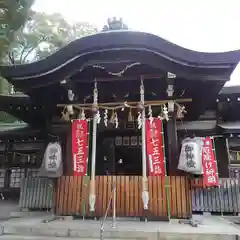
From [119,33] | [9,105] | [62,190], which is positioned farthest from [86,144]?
[9,105]

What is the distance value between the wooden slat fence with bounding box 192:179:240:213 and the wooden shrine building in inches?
47.6

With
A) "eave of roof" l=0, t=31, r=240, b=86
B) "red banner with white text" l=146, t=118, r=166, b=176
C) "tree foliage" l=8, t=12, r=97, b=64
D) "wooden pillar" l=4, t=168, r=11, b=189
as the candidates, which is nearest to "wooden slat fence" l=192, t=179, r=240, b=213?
"red banner with white text" l=146, t=118, r=166, b=176

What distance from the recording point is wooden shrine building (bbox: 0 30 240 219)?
6.82 meters

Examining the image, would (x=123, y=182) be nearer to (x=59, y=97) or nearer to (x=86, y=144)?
(x=86, y=144)

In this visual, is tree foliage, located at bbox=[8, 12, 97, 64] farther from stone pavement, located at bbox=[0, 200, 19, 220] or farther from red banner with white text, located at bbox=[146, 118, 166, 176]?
red banner with white text, located at bbox=[146, 118, 166, 176]

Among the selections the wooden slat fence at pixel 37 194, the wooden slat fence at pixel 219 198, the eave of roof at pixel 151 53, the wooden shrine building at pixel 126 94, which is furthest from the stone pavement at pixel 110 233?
the eave of roof at pixel 151 53

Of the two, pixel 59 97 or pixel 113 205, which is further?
pixel 59 97

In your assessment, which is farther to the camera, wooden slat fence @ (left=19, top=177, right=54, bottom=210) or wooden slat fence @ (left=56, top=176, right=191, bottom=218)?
wooden slat fence @ (left=19, top=177, right=54, bottom=210)

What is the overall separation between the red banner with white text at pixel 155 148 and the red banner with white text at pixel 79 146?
162 cm

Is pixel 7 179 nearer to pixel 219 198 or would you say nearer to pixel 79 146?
pixel 79 146

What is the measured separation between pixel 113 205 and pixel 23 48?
64.6ft

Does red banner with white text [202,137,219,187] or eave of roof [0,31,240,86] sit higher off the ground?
eave of roof [0,31,240,86]

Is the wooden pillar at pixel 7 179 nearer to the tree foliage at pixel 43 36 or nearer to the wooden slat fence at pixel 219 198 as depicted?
the wooden slat fence at pixel 219 198

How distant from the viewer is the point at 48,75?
7.34 m
